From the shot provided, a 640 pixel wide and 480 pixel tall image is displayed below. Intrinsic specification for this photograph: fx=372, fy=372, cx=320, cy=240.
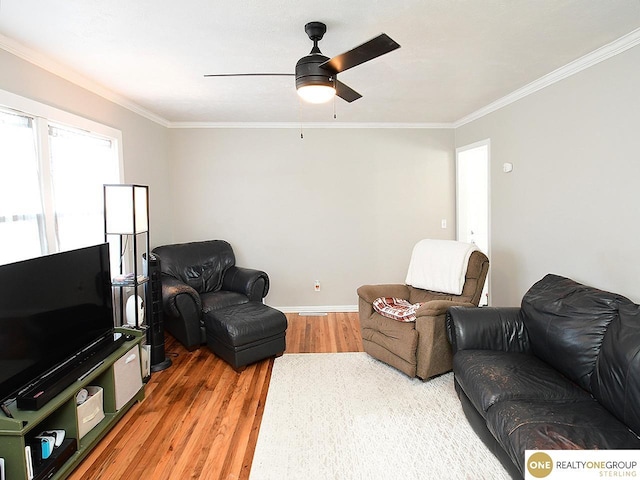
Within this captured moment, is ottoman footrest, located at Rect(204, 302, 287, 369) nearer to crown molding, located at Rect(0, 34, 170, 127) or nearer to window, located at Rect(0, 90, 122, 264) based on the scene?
window, located at Rect(0, 90, 122, 264)

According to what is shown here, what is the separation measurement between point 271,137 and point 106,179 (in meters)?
2.13

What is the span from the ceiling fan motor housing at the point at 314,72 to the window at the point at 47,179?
1.82 m

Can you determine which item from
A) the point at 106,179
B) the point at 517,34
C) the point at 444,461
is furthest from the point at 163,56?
the point at 444,461

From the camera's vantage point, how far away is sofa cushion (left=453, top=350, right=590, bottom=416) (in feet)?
6.74

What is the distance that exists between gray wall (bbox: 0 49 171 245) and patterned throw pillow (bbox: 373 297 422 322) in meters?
2.77

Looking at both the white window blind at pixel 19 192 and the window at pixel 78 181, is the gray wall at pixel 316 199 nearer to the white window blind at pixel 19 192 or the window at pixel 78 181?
the window at pixel 78 181

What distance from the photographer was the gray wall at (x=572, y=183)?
2.49m

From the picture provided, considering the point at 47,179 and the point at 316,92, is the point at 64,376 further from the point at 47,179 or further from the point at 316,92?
the point at 316,92

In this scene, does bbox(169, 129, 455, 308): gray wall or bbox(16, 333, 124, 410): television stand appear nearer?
bbox(16, 333, 124, 410): television stand

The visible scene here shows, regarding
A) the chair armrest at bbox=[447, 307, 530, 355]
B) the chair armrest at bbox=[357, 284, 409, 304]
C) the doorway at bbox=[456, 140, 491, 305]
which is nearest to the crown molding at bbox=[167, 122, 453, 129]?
the doorway at bbox=[456, 140, 491, 305]

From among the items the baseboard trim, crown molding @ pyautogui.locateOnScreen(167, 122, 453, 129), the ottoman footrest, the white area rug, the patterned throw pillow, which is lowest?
the white area rug

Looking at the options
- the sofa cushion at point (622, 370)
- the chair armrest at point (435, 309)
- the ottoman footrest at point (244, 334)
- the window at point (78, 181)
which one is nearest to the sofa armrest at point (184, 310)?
the ottoman footrest at point (244, 334)

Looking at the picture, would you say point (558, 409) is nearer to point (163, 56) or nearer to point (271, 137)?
point (163, 56)

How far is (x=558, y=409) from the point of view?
1.91 metres
